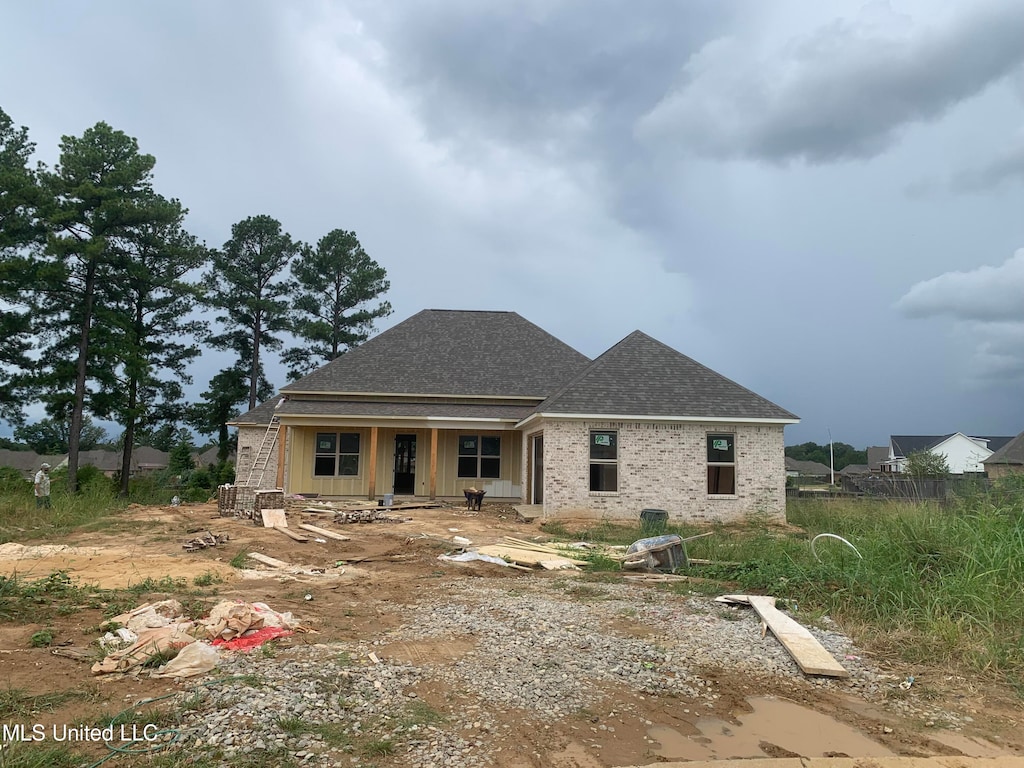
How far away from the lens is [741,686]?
16.2 ft

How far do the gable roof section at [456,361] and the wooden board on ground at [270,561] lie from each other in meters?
11.8

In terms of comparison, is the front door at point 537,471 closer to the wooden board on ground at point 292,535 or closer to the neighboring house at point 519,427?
the neighboring house at point 519,427

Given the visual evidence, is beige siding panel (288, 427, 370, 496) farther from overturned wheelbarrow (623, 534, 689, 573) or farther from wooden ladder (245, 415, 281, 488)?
overturned wheelbarrow (623, 534, 689, 573)

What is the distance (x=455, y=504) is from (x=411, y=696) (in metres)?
15.4

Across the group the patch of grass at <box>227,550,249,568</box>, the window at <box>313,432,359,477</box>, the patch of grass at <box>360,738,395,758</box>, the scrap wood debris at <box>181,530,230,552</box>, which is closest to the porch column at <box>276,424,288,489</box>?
the window at <box>313,432,359,477</box>

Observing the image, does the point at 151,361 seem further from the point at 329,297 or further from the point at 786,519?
the point at 786,519

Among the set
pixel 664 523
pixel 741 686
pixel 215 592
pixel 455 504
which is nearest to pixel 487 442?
pixel 455 504

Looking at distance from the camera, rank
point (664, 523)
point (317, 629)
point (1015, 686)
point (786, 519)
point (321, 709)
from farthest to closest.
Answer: point (786, 519), point (664, 523), point (317, 629), point (1015, 686), point (321, 709)

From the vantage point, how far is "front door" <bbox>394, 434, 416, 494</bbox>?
21.7 metres

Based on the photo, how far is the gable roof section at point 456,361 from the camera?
22531 mm

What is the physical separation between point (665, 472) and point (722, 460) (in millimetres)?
1644

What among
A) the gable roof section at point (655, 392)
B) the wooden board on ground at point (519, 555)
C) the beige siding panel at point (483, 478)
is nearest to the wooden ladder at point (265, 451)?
the beige siding panel at point (483, 478)

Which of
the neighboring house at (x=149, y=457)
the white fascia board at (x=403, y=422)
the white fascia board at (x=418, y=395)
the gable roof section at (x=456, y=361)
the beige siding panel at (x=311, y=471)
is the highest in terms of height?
the gable roof section at (x=456, y=361)

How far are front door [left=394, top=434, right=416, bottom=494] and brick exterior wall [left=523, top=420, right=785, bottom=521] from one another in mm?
7032
